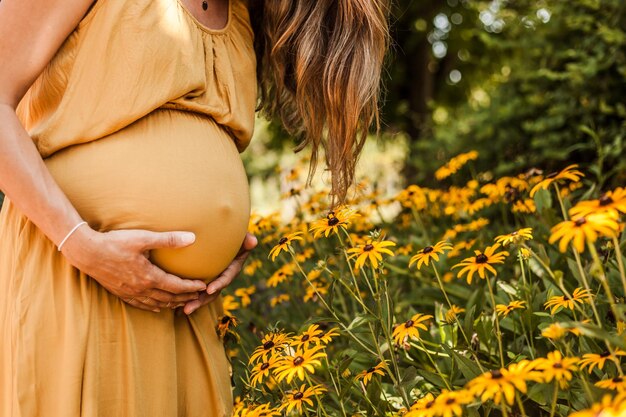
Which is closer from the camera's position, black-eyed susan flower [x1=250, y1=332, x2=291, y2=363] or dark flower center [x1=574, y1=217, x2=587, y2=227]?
dark flower center [x1=574, y1=217, x2=587, y2=227]

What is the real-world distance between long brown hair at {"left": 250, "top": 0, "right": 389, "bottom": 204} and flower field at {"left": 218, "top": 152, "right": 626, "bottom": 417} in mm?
226

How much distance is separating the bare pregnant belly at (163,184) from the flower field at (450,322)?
206 millimetres

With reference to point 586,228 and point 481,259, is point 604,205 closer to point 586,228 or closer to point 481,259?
point 586,228

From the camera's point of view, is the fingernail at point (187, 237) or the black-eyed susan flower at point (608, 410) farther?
the fingernail at point (187, 237)

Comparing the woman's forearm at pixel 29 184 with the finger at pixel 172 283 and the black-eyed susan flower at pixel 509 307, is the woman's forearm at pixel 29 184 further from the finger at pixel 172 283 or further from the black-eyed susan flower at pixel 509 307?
the black-eyed susan flower at pixel 509 307

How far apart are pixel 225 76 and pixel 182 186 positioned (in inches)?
12.4

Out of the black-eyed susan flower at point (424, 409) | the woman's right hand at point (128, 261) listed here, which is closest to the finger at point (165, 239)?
the woman's right hand at point (128, 261)

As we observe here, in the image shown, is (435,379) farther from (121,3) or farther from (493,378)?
(121,3)

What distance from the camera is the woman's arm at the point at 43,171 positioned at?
1301mm

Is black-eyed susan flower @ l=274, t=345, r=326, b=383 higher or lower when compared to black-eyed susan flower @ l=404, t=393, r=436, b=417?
lower

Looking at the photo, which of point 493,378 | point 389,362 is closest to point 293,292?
point 389,362

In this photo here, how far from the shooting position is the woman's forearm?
4.25 ft

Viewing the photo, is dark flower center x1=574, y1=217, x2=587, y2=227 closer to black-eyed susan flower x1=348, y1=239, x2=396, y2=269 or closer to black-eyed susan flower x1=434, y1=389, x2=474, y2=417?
black-eyed susan flower x1=434, y1=389, x2=474, y2=417

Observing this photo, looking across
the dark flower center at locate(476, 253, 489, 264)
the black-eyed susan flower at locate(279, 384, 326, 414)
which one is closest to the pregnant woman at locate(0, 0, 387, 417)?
the black-eyed susan flower at locate(279, 384, 326, 414)
